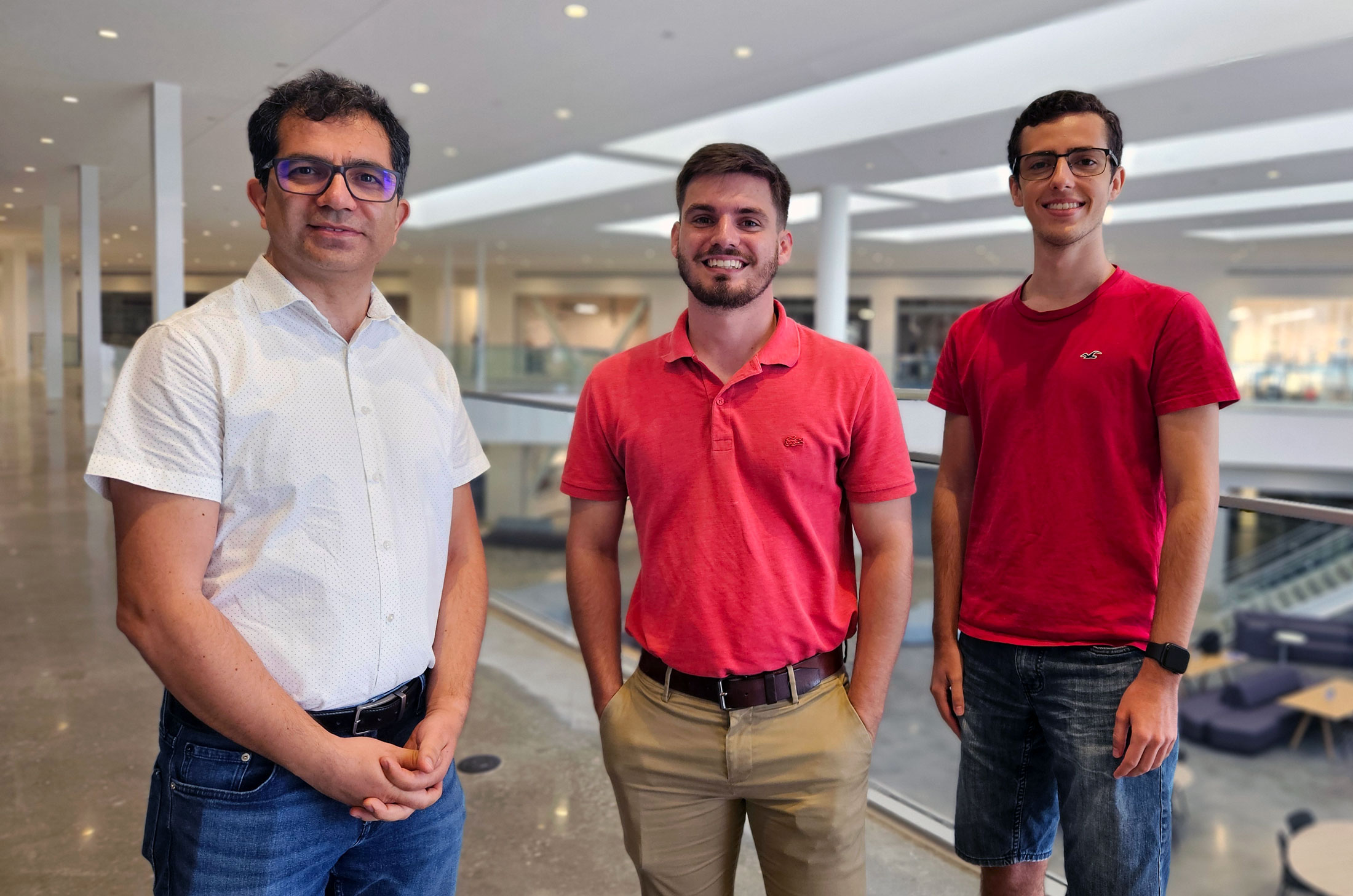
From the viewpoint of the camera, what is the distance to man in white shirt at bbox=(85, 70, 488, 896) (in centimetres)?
114

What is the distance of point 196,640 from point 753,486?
0.83 meters

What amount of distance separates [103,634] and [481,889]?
2.79 m

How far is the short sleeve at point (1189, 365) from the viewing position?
1408 mm

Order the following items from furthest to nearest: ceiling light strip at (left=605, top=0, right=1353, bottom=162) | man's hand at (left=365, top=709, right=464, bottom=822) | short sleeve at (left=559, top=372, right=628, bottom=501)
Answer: ceiling light strip at (left=605, top=0, right=1353, bottom=162) < short sleeve at (left=559, top=372, right=628, bottom=501) < man's hand at (left=365, top=709, right=464, bottom=822)

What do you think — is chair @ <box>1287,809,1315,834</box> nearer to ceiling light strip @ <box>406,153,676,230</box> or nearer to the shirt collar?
the shirt collar

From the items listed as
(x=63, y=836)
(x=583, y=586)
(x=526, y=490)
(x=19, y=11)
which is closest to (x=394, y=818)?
(x=583, y=586)

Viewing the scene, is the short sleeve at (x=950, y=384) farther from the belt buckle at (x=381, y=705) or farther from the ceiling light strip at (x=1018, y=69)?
the ceiling light strip at (x=1018, y=69)

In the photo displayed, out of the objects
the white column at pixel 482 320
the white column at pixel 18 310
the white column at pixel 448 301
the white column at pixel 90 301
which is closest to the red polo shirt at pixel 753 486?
the white column at pixel 482 320

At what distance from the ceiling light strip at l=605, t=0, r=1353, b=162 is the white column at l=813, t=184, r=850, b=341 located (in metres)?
2.36

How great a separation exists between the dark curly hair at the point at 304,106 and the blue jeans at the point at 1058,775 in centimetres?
130

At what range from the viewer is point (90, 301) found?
1323 centimetres

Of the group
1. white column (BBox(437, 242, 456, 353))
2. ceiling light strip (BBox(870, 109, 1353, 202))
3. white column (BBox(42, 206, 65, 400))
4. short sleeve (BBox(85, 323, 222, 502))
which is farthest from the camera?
white column (BBox(437, 242, 456, 353))

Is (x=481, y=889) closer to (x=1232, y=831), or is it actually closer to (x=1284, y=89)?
(x=1284, y=89)

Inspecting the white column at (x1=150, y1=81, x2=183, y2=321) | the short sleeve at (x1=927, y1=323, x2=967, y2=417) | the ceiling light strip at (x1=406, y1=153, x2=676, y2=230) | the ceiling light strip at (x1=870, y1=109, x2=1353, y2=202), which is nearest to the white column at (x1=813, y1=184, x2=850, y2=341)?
the ceiling light strip at (x1=870, y1=109, x2=1353, y2=202)
